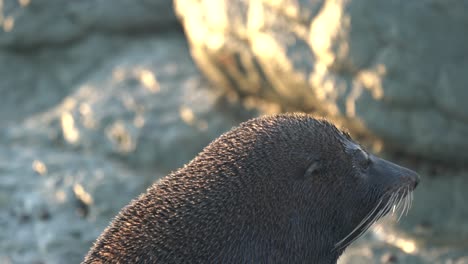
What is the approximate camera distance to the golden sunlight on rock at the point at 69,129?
25.1ft

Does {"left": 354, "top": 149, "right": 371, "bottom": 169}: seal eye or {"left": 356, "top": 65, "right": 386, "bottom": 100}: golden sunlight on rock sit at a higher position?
{"left": 356, "top": 65, "right": 386, "bottom": 100}: golden sunlight on rock

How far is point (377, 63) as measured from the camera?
630 cm

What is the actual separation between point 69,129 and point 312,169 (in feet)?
12.3

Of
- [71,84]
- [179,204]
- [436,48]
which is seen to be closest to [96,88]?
[71,84]

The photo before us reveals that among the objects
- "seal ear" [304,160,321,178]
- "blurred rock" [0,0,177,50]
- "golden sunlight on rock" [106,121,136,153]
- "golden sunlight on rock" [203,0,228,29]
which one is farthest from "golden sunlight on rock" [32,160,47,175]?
"seal ear" [304,160,321,178]

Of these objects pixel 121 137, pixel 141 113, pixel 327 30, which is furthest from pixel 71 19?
pixel 327 30

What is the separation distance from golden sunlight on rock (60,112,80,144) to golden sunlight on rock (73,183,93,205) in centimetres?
76

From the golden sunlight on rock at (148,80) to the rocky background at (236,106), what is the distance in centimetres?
1

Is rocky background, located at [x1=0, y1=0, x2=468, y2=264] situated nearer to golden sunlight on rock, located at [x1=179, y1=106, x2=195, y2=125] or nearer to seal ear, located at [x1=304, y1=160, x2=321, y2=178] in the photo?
golden sunlight on rock, located at [x1=179, y1=106, x2=195, y2=125]

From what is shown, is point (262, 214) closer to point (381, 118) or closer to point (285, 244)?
point (285, 244)

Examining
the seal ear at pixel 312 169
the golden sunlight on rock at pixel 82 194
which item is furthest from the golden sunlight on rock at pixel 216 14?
the seal ear at pixel 312 169

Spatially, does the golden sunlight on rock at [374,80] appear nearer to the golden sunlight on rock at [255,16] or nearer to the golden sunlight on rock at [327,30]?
the golden sunlight on rock at [327,30]

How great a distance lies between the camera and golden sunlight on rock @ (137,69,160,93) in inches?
314

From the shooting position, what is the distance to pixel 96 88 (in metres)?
8.33
